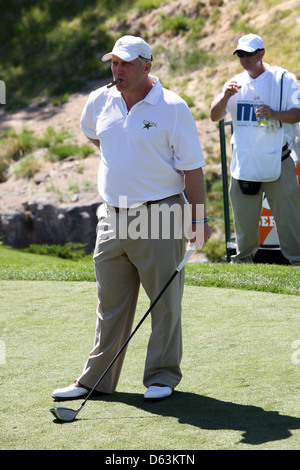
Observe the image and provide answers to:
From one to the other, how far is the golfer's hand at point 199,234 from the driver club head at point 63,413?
105 cm

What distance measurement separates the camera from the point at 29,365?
5020 millimetres

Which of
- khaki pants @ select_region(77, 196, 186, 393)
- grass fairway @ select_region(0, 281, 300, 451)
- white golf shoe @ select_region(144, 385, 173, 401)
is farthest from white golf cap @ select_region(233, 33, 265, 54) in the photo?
white golf shoe @ select_region(144, 385, 173, 401)

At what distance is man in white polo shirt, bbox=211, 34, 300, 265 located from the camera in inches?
310

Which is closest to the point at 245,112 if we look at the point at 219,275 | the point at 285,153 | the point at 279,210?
the point at 285,153

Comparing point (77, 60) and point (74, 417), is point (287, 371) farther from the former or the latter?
point (77, 60)

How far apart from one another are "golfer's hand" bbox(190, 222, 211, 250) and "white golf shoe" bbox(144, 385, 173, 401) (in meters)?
0.75

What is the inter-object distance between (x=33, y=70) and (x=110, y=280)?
23097 millimetres

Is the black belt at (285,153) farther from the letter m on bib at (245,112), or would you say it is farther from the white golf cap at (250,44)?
the white golf cap at (250,44)

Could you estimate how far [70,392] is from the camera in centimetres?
446

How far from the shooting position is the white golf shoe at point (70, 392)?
4438 mm

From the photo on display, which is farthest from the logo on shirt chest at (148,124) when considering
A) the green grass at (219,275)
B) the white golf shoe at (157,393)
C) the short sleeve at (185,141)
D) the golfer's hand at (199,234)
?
the green grass at (219,275)

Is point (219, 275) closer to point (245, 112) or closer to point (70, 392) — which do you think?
point (245, 112)

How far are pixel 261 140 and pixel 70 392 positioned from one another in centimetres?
430
